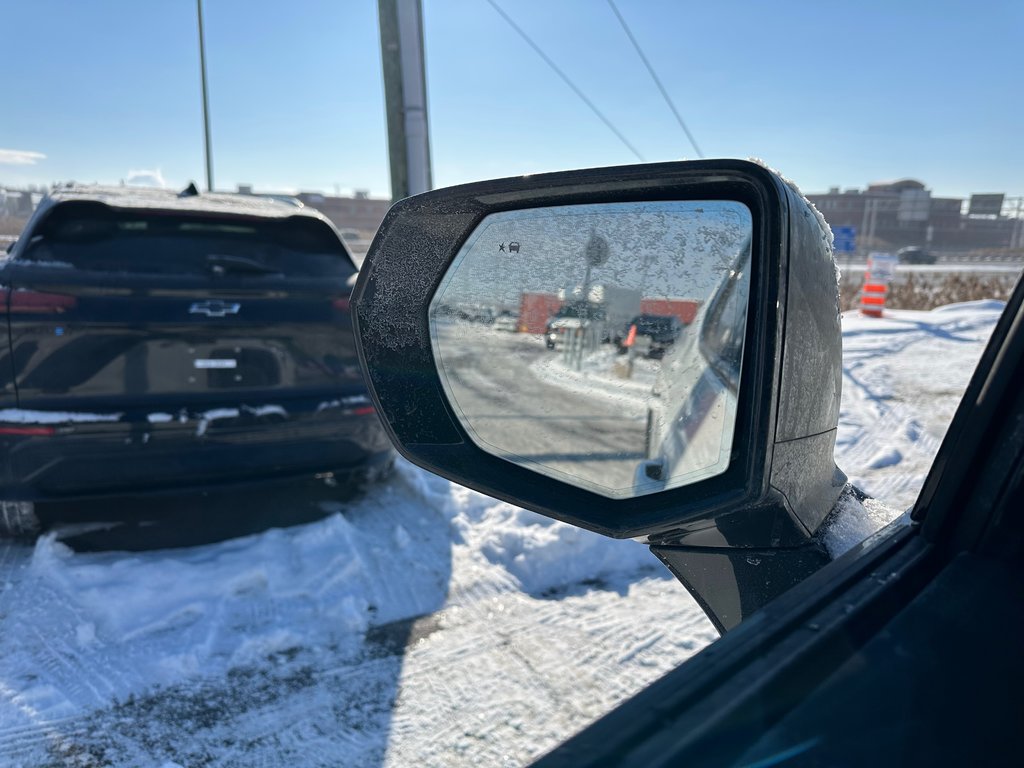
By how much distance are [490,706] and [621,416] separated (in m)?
1.43

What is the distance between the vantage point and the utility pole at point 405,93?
609cm

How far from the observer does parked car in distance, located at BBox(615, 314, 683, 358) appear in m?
1.30

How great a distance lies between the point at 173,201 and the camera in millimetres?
3982

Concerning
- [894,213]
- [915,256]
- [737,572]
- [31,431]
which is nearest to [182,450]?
[31,431]

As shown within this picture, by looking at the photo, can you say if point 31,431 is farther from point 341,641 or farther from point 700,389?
point 700,389

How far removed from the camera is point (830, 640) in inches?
30.2

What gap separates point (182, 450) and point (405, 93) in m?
4.02

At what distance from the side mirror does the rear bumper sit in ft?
7.28

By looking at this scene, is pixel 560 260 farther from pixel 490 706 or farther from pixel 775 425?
pixel 490 706

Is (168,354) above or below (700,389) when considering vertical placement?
below

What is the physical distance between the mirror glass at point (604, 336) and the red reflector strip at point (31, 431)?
8.47ft

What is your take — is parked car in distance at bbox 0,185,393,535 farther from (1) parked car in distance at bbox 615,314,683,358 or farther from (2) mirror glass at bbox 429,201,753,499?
(1) parked car in distance at bbox 615,314,683,358

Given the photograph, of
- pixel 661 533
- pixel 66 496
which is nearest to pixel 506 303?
pixel 661 533

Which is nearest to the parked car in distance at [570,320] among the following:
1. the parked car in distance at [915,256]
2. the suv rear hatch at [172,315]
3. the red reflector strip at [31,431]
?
the suv rear hatch at [172,315]
